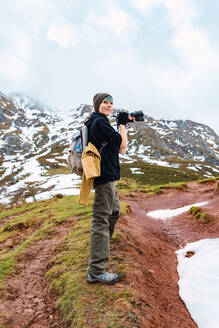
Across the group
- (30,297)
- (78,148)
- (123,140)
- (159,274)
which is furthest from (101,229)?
(159,274)

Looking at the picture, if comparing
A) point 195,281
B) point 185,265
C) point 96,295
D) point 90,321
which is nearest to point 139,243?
point 185,265

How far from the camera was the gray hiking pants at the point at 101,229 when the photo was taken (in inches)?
174

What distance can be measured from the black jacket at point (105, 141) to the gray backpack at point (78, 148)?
12cm

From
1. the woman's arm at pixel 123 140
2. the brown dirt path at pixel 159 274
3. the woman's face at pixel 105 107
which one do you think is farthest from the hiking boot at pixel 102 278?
the woman's face at pixel 105 107

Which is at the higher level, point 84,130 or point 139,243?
point 84,130

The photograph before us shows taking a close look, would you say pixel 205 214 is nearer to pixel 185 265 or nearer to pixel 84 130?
pixel 185 265

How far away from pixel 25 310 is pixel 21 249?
308 centimetres

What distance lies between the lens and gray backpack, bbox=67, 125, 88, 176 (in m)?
4.48

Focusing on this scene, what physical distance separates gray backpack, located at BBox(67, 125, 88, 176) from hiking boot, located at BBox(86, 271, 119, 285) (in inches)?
87.4

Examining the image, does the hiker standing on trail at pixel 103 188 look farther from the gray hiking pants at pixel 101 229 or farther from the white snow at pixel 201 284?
the white snow at pixel 201 284

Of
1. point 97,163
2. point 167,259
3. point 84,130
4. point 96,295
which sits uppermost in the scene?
point 84,130

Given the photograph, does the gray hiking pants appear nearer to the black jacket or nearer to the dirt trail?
the black jacket

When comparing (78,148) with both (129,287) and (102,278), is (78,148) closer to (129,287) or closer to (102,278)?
(102,278)

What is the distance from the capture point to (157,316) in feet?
12.5
